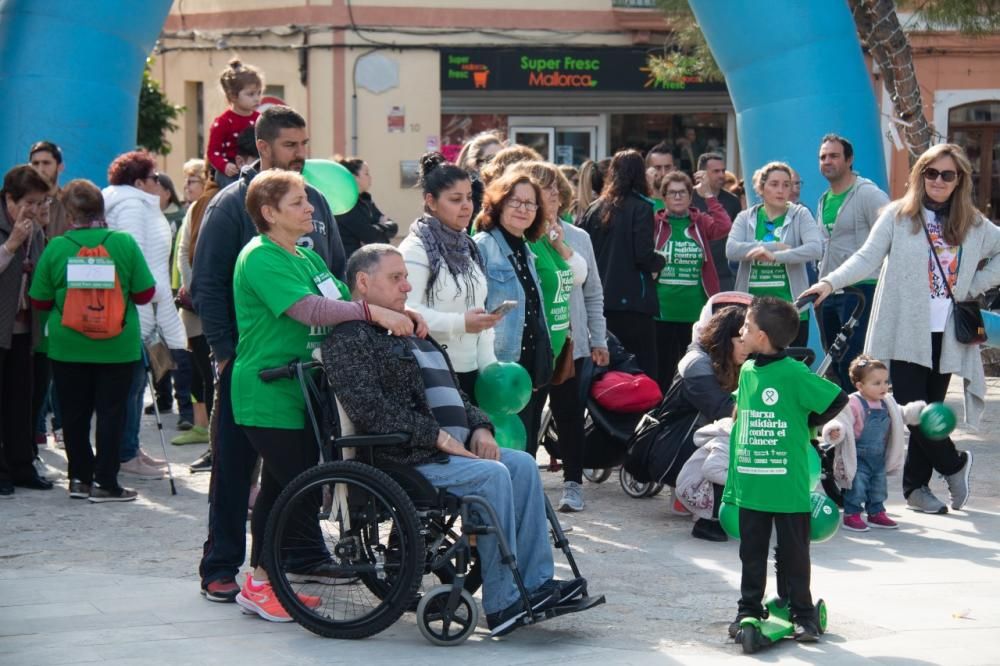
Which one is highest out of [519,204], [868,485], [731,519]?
[519,204]

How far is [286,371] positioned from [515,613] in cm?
120

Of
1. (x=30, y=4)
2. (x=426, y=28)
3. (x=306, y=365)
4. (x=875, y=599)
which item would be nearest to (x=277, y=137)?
(x=306, y=365)

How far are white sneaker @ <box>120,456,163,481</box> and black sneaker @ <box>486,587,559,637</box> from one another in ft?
13.2

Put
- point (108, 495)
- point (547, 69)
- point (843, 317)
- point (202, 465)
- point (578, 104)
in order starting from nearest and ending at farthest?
point (108, 495) → point (202, 465) → point (843, 317) → point (547, 69) → point (578, 104)

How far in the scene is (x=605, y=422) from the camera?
812 cm

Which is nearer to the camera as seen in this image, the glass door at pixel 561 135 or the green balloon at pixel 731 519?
the green balloon at pixel 731 519

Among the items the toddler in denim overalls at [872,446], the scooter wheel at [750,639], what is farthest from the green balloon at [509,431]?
the toddler in denim overalls at [872,446]

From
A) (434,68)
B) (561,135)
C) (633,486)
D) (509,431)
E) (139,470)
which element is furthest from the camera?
(561,135)

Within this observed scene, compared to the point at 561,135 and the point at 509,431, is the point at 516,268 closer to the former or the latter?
the point at 509,431

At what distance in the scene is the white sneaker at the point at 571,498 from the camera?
791 centimetres

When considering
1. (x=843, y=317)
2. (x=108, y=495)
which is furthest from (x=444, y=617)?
(x=843, y=317)

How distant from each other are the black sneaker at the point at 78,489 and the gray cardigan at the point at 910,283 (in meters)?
4.13

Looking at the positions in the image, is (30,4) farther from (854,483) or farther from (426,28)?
(426,28)

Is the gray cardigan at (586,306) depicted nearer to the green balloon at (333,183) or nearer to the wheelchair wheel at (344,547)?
the green balloon at (333,183)
